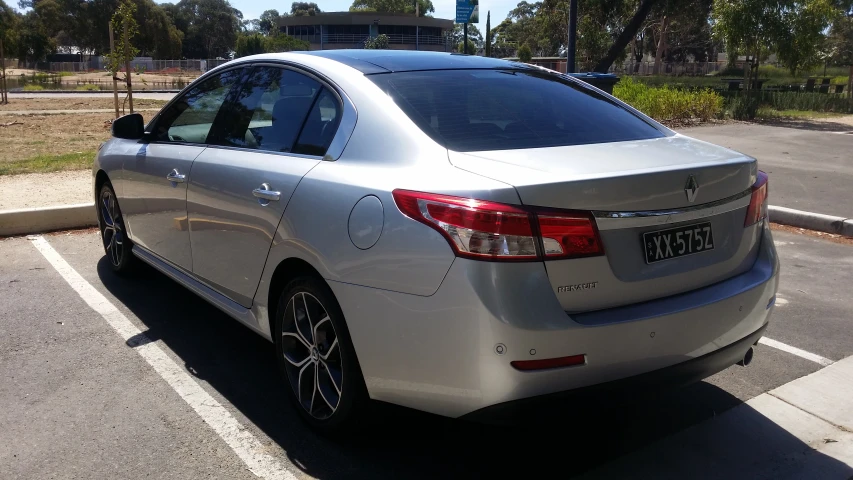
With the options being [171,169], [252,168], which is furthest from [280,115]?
[171,169]

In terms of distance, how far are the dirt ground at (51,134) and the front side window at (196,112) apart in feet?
29.4

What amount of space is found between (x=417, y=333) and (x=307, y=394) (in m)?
0.99

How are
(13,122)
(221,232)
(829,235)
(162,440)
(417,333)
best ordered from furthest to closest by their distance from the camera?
(13,122), (829,235), (221,232), (162,440), (417,333)

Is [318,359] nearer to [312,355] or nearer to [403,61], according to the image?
[312,355]

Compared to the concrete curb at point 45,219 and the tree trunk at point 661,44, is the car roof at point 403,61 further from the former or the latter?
the tree trunk at point 661,44

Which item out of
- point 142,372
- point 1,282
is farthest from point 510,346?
point 1,282

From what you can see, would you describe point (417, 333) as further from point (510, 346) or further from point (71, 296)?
point (71, 296)

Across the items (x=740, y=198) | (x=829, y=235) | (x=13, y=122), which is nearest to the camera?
(x=740, y=198)

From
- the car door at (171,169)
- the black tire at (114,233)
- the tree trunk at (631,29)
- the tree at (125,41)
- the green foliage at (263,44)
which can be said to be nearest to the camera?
the car door at (171,169)

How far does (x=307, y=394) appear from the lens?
352cm

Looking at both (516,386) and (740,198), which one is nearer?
(516,386)

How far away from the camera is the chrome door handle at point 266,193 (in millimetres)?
3473

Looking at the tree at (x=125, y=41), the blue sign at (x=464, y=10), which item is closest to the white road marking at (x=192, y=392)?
the tree at (x=125, y=41)

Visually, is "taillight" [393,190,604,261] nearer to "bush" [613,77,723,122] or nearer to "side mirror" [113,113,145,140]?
"side mirror" [113,113,145,140]
